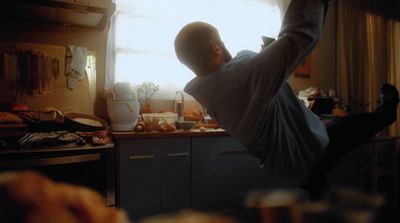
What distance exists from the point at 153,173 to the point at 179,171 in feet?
0.52

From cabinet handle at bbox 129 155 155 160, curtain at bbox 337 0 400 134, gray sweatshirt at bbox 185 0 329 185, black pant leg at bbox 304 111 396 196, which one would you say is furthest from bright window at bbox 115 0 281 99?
black pant leg at bbox 304 111 396 196

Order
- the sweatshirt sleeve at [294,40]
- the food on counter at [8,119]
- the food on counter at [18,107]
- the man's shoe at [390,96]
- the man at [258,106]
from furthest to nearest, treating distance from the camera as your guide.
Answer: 1. the food on counter at [18,107]
2. the food on counter at [8,119]
3. the man's shoe at [390,96]
4. the man at [258,106]
5. the sweatshirt sleeve at [294,40]

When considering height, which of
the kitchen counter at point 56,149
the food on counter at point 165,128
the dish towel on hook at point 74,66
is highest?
the dish towel on hook at point 74,66

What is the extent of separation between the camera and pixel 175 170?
155cm

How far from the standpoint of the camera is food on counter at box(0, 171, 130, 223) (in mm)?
153

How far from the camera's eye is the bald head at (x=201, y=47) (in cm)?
62

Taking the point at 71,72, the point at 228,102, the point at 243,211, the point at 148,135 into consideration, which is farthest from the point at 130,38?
the point at 243,211

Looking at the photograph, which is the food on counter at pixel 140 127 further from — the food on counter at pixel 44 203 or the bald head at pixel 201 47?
the food on counter at pixel 44 203

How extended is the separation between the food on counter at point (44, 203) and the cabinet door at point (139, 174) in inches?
51.5

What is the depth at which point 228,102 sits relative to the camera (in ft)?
2.27

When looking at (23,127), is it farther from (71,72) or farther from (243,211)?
(243,211)

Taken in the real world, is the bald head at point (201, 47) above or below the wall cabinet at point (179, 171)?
above

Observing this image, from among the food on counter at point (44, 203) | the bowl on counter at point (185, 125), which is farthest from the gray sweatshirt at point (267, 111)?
the bowl on counter at point (185, 125)

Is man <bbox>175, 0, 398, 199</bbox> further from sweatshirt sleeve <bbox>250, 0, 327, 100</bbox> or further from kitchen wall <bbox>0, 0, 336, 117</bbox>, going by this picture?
kitchen wall <bbox>0, 0, 336, 117</bbox>
